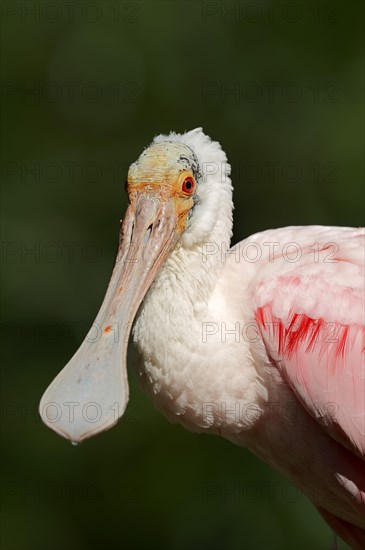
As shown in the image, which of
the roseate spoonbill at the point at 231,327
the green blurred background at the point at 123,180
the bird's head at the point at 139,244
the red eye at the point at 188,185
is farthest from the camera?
the green blurred background at the point at 123,180

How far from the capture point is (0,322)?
699cm

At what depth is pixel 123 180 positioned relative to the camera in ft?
23.1

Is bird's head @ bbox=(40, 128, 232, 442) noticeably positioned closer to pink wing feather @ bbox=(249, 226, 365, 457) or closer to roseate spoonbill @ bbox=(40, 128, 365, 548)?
roseate spoonbill @ bbox=(40, 128, 365, 548)

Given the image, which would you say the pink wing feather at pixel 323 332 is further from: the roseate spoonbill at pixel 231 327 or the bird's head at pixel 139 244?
the bird's head at pixel 139 244

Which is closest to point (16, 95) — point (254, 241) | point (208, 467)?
point (208, 467)

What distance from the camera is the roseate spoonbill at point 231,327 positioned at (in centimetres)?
302

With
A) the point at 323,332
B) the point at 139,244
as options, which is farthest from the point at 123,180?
the point at 323,332

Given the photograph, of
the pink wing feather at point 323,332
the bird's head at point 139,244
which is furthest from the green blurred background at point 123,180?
the pink wing feather at point 323,332

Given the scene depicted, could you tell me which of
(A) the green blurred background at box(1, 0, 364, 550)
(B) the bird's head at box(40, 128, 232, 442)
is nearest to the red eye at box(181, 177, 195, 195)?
(B) the bird's head at box(40, 128, 232, 442)

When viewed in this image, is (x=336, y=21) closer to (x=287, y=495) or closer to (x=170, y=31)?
(x=170, y=31)

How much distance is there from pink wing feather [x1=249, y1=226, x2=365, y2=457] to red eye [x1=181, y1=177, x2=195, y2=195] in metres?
0.36

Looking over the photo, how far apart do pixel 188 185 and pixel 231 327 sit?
471mm

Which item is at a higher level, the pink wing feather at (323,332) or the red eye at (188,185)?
the red eye at (188,185)

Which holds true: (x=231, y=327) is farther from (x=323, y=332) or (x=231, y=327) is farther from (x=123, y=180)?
(x=123, y=180)
